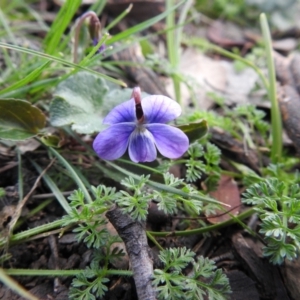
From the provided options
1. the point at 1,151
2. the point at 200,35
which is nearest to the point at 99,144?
the point at 1,151

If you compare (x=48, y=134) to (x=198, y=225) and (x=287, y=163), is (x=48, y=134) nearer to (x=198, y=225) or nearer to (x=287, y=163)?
(x=198, y=225)

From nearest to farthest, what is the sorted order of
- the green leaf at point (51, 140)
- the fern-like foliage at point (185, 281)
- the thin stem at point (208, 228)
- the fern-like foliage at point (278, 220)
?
1. the fern-like foliage at point (185, 281)
2. the fern-like foliage at point (278, 220)
3. the thin stem at point (208, 228)
4. the green leaf at point (51, 140)

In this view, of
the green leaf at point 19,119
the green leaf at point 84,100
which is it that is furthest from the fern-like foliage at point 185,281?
the green leaf at point 19,119

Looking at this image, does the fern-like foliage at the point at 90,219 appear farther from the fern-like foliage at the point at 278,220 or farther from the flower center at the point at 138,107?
the fern-like foliage at the point at 278,220

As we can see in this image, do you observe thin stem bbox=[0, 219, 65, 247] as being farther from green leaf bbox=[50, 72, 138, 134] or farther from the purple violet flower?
green leaf bbox=[50, 72, 138, 134]

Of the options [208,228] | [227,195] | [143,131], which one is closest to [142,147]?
[143,131]

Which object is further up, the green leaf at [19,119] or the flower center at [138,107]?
the flower center at [138,107]
